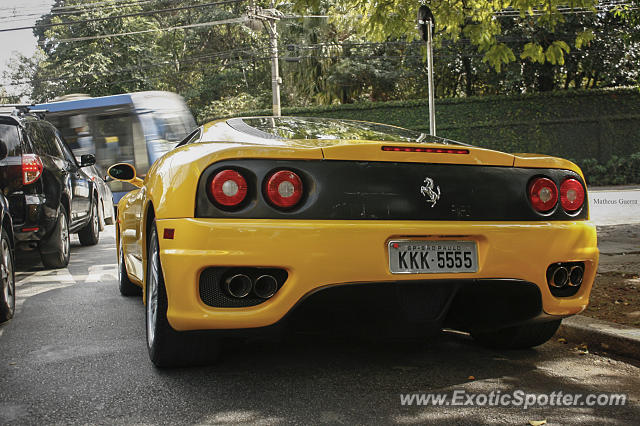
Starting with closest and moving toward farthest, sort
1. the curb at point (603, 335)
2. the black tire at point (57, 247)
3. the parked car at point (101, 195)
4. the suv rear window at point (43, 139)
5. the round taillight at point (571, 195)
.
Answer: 1. the round taillight at point (571, 195)
2. the curb at point (603, 335)
3. the suv rear window at point (43, 139)
4. the black tire at point (57, 247)
5. the parked car at point (101, 195)

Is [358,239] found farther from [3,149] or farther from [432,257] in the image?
[3,149]

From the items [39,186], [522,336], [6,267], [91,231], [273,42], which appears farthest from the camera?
[273,42]

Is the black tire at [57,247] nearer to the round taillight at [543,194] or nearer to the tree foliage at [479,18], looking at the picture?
the tree foliage at [479,18]

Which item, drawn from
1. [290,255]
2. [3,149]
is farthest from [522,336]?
[3,149]

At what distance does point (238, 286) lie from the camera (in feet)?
11.2

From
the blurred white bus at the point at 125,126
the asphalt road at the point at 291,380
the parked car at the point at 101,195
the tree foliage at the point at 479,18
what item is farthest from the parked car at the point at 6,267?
the blurred white bus at the point at 125,126

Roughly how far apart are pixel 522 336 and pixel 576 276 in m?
0.58

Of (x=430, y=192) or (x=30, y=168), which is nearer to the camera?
(x=430, y=192)

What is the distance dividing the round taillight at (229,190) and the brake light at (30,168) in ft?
17.0

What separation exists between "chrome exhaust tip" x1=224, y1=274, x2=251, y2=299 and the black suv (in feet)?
17.2

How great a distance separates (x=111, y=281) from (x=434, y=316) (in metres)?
4.84

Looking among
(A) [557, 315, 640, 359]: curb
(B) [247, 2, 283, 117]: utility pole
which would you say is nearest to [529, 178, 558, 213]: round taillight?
(A) [557, 315, 640, 359]: curb

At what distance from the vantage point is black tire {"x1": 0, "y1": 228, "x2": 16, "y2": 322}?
17.7 ft

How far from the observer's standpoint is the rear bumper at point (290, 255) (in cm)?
331
